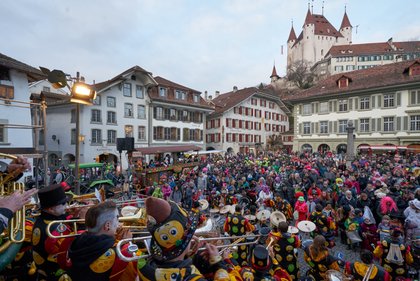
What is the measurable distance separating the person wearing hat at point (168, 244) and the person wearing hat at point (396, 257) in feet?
15.1

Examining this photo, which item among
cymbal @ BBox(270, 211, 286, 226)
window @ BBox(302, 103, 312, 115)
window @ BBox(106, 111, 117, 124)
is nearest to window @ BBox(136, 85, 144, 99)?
window @ BBox(106, 111, 117, 124)

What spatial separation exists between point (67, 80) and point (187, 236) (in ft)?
16.9

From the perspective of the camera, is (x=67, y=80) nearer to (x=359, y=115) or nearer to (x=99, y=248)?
(x=99, y=248)

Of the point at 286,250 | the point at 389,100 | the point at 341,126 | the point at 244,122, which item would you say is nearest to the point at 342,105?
the point at 341,126

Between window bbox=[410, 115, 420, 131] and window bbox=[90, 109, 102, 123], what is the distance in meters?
33.7

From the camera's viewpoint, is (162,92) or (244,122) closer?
(162,92)

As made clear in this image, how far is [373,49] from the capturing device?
221 feet

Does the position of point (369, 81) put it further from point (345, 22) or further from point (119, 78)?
point (345, 22)

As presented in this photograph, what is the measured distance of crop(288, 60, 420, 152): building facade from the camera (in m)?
25.9

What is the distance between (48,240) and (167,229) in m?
1.62

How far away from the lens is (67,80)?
17.9 ft

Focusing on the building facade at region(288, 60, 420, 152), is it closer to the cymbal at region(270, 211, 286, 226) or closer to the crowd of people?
the crowd of people

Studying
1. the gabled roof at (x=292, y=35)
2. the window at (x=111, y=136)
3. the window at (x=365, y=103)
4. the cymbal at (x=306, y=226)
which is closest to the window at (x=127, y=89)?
the window at (x=111, y=136)

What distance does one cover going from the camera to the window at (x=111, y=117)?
88.0 ft
